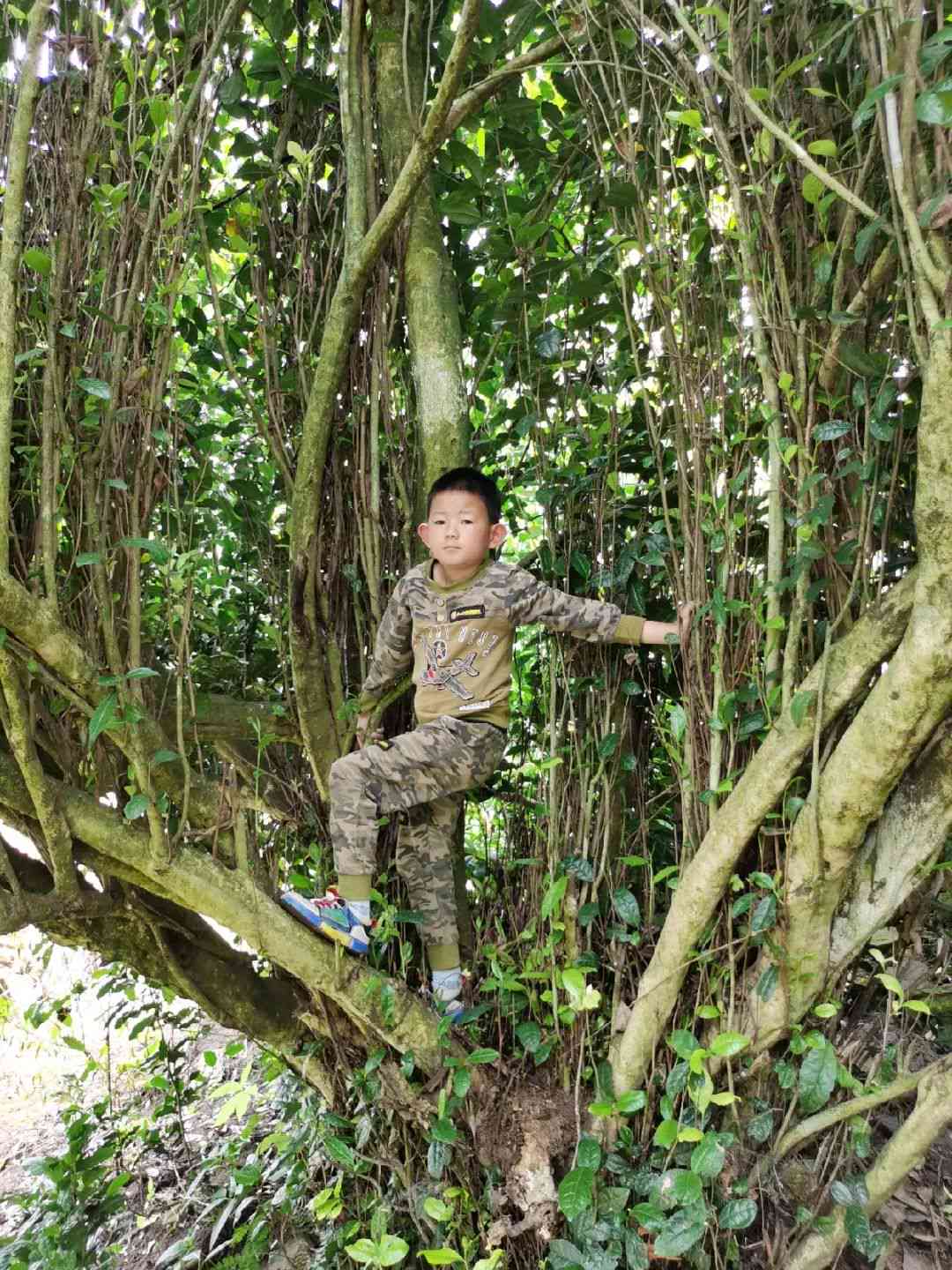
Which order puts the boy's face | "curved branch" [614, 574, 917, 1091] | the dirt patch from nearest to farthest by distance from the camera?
"curved branch" [614, 574, 917, 1091]
the dirt patch
the boy's face

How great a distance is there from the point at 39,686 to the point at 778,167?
7.10ft

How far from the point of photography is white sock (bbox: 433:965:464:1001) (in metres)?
2.42

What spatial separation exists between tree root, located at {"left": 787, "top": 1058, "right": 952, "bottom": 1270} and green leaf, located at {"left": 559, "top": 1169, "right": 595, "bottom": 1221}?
19.7 inches

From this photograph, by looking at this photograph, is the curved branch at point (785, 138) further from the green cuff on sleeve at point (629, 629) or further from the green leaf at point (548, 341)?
the green cuff on sleeve at point (629, 629)

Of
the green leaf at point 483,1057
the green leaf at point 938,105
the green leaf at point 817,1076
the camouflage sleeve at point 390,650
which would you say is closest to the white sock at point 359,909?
the green leaf at point 483,1057

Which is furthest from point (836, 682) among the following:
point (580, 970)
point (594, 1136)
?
point (594, 1136)

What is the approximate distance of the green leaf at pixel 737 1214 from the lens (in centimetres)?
198

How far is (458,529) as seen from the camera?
7.84 feet

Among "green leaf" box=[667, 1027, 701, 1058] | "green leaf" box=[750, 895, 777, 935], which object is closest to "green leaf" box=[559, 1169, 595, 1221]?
"green leaf" box=[667, 1027, 701, 1058]

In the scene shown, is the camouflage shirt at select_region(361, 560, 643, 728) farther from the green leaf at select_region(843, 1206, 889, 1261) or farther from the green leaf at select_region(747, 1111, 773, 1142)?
the green leaf at select_region(843, 1206, 889, 1261)

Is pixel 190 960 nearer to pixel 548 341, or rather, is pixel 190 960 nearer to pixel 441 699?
pixel 441 699

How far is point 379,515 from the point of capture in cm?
263

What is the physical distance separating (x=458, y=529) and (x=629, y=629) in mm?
523

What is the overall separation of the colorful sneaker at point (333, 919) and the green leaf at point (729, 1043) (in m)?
0.89
